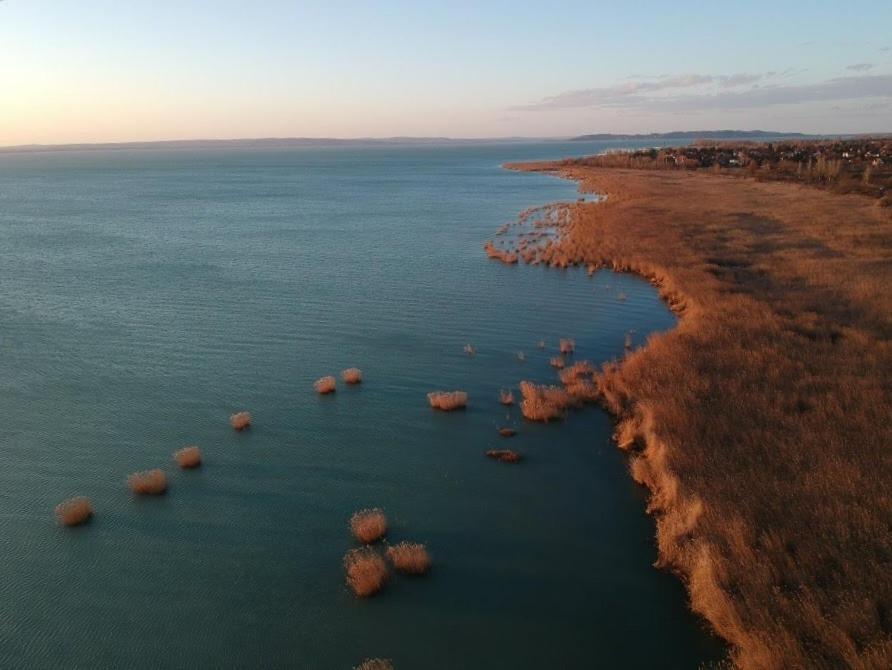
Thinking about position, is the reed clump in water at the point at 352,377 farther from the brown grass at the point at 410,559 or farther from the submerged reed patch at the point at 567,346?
the brown grass at the point at 410,559

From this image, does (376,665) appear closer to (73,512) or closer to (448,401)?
(73,512)

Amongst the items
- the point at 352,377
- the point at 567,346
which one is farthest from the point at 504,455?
the point at 567,346

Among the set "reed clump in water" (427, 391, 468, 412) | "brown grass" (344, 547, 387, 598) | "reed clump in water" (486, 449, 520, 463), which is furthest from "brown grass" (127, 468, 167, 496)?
"reed clump in water" (486, 449, 520, 463)

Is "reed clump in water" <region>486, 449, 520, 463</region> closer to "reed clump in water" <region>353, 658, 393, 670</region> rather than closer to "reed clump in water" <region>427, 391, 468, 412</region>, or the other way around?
"reed clump in water" <region>427, 391, 468, 412</region>

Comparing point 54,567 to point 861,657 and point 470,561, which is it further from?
point 861,657

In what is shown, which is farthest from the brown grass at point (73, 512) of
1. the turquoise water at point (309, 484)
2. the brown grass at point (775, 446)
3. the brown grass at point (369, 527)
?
the brown grass at point (775, 446)
